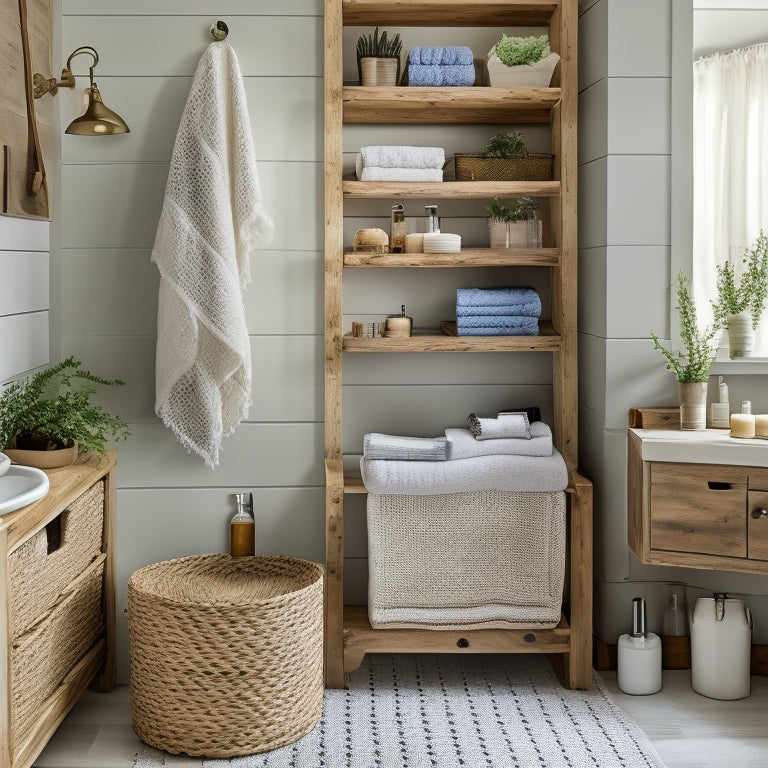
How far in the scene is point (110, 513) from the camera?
2711mm

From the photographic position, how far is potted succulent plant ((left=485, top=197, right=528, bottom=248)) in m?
2.80

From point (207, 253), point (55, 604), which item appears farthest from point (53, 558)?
point (207, 253)

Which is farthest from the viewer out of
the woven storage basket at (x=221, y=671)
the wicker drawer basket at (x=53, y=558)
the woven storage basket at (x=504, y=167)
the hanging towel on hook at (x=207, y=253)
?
the woven storage basket at (x=504, y=167)

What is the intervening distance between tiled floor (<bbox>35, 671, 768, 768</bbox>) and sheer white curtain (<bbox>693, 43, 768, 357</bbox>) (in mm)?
1043

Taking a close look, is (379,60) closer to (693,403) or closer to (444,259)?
(444,259)

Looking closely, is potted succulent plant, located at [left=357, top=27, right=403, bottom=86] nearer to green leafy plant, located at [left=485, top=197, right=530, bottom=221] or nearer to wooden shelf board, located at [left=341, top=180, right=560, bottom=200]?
wooden shelf board, located at [left=341, top=180, right=560, bottom=200]

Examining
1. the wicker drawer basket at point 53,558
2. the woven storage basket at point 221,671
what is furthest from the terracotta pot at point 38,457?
the woven storage basket at point 221,671

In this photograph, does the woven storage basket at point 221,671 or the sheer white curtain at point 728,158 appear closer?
the woven storage basket at point 221,671

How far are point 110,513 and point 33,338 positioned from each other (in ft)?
1.79

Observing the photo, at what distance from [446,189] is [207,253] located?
0.72 meters

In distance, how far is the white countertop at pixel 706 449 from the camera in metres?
2.46

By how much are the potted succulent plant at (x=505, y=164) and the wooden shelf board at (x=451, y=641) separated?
1330mm

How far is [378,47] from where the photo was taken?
2.75m

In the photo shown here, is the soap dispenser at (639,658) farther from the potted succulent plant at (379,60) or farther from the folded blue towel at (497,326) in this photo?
the potted succulent plant at (379,60)
